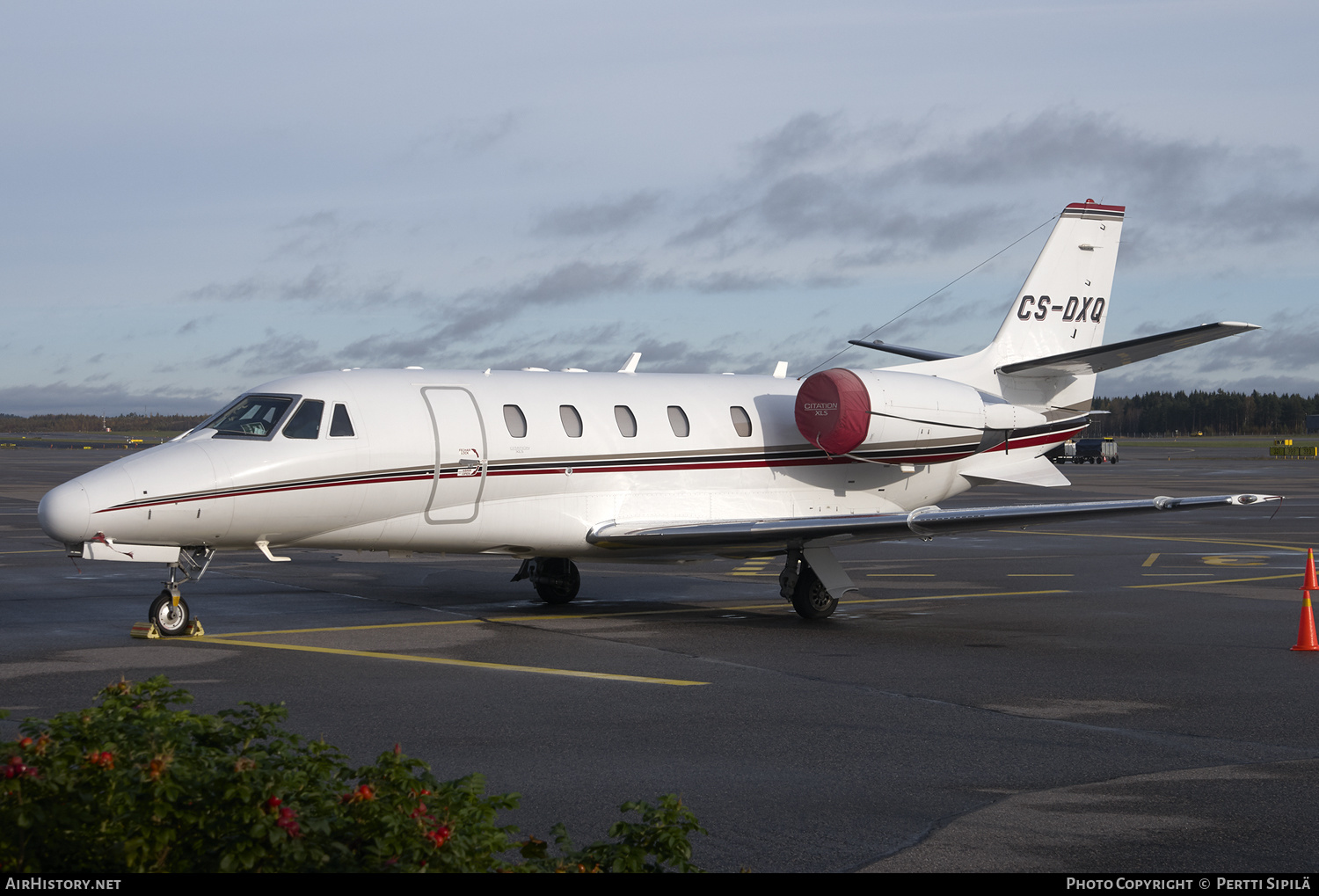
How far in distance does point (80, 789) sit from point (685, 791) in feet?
13.3

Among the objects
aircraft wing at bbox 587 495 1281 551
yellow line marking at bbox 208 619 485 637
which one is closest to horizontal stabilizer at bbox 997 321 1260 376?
aircraft wing at bbox 587 495 1281 551

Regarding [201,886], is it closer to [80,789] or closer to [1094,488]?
[80,789]

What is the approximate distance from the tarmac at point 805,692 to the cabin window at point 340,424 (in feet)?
7.51

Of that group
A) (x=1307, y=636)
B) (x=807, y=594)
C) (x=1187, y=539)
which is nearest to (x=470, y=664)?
(x=807, y=594)

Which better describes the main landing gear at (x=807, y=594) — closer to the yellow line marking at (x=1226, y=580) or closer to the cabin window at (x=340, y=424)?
the cabin window at (x=340, y=424)

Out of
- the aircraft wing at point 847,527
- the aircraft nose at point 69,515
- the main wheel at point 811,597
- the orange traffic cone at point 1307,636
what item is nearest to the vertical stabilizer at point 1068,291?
the aircraft wing at point 847,527

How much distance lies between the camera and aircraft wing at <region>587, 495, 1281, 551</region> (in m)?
14.2

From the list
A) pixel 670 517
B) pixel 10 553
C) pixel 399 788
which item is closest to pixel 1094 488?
pixel 670 517

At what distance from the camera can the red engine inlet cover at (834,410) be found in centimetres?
1691

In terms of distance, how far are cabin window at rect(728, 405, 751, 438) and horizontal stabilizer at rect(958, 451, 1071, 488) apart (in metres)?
3.40

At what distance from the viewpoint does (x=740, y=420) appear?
57.2 ft

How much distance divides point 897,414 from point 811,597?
2.98 metres

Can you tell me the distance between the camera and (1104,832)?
22.0ft

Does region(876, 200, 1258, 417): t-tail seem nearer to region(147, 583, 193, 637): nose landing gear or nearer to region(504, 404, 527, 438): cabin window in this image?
region(504, 404, 527, 438): cabin window
